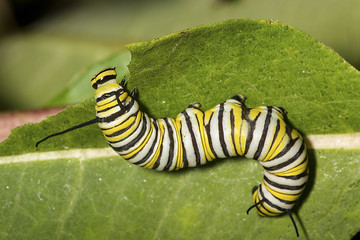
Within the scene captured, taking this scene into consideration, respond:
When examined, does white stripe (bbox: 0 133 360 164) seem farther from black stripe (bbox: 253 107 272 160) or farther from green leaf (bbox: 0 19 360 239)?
black stripe (bbox: 253 107 272 160)

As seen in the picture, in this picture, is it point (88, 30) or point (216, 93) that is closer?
point (216, 93)

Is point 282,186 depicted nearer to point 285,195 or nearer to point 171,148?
point 285,195

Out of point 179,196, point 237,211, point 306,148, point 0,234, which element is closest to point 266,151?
point 306,148

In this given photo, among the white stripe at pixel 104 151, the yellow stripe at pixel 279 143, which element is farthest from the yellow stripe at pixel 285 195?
the white stripe at pixel 104 151

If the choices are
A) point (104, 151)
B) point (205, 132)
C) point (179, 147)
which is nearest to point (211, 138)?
point (205, 132)

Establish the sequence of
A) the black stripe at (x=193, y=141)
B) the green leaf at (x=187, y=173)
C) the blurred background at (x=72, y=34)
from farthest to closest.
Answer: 1. the blurred background at (x=72, y=34)
2. the black stripe at (x=193, y=141)
3. the green leaf at (x=187, y=173)

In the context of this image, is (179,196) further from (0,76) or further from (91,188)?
(0,76)

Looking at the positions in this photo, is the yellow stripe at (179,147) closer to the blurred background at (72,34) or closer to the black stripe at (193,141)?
the black stripe at (193,141)
